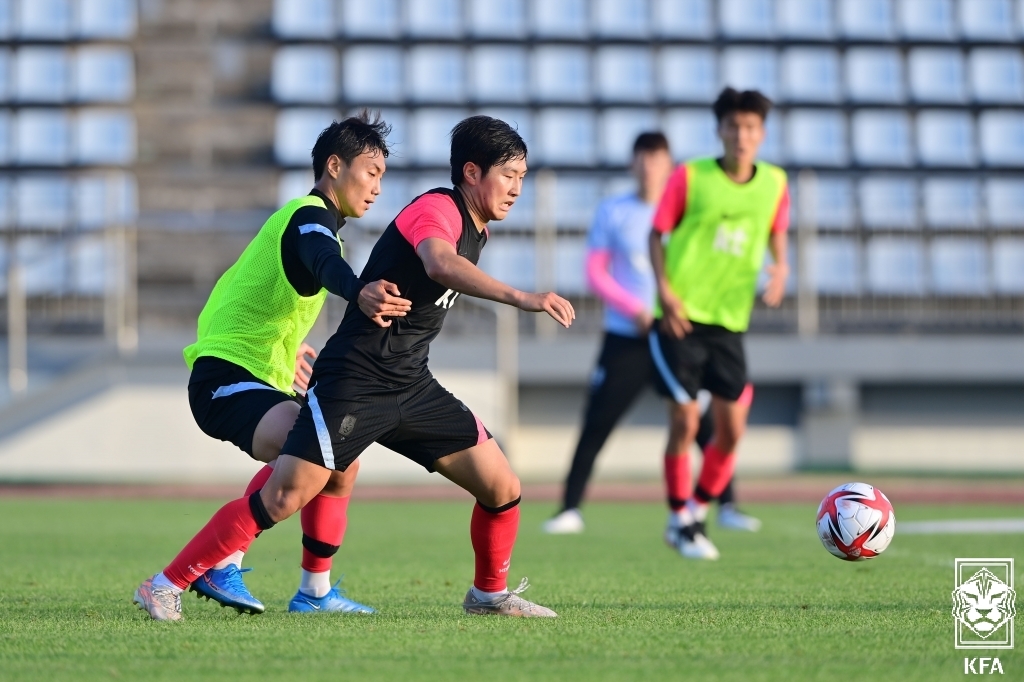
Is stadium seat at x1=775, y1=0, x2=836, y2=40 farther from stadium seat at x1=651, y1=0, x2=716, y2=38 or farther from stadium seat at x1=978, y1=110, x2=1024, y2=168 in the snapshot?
stadium seat at x1=978, y1=110, x2=1024, y2=168

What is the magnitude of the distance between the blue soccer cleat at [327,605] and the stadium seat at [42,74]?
A: 18847 mm

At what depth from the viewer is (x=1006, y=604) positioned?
4.44 meters

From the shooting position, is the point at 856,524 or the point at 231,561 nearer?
the point at 231,561

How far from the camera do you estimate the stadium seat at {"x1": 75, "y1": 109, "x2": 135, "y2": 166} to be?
21.8m

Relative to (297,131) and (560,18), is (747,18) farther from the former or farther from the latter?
(297,131)

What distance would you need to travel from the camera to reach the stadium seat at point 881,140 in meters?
22.0

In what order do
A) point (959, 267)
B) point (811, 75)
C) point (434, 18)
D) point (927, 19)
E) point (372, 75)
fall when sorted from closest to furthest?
1. point (959, 267)
2. point (372, 75)
3. point (434, 18)
4. point (811, 75)
5. point (927, 19)

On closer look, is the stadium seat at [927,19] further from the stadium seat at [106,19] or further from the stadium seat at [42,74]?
the stadium seat at [42,74]

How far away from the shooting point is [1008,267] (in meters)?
19.5

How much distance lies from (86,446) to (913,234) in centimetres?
1059

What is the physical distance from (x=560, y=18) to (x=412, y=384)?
61.4 ft

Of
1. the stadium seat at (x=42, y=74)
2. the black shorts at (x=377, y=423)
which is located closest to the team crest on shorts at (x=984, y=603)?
the black shorts at (x=377, y=423)

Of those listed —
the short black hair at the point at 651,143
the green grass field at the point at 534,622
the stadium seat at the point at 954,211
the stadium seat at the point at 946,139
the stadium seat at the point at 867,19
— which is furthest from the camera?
the stadium seat at the point at 867,19

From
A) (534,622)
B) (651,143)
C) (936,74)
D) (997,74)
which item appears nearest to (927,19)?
(936,74)
